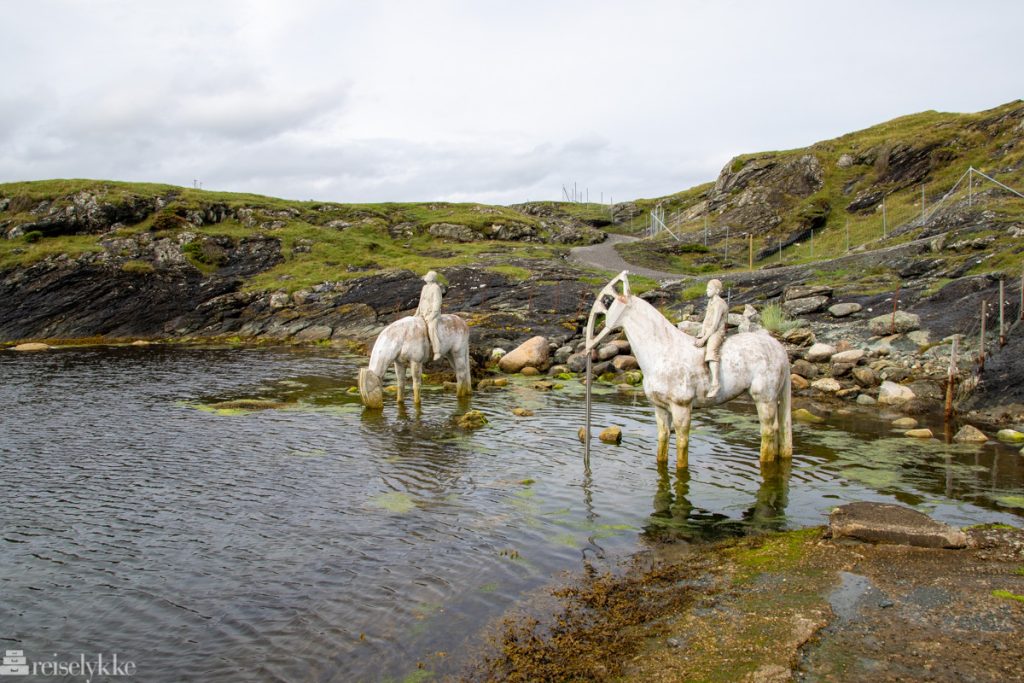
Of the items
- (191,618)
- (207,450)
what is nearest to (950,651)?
(191,618)

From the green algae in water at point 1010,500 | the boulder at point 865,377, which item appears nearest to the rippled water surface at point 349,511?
the green algae in water at point 1010,500

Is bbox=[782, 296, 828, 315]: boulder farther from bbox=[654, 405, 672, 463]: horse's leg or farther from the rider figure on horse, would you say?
the rider figure on horse

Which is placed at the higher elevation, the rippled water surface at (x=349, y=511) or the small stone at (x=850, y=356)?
the small stone at (x=850, y=356)

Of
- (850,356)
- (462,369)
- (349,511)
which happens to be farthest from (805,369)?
(349,511)

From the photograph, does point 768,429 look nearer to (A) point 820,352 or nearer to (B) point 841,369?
(B) point 841,369

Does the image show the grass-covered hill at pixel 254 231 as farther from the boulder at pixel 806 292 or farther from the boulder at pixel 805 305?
the boulder at pixel 805 305

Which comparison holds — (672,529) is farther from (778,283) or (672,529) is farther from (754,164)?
(754,164)

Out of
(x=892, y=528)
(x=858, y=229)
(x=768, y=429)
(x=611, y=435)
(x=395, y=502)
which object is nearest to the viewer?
(x=892, y=528)

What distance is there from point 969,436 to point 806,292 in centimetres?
1861

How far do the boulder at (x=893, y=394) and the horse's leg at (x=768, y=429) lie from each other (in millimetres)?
10161

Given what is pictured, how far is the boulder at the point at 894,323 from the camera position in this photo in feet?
93.0

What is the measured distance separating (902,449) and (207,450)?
18916mm

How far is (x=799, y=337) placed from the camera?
30.8 meters

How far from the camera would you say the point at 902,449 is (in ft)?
57.9
